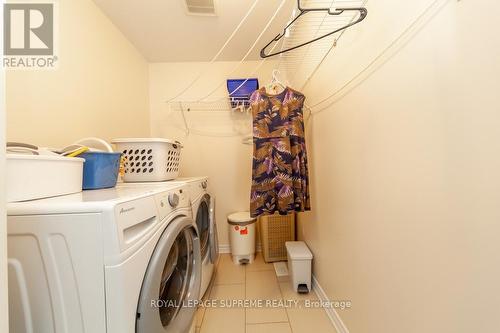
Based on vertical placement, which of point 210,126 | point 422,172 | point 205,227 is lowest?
point 205,227

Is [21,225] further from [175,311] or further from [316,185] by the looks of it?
[316,185]

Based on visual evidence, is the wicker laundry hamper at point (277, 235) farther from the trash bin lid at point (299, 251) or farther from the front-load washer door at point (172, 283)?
the front-load washer door at point (172, 283)

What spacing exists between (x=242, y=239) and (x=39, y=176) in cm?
165

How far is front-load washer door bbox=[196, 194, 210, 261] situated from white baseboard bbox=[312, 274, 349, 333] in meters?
0.85

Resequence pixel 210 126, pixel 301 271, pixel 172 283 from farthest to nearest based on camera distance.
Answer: pixel 210 126 < pixel 301 271 < pixel 172 283

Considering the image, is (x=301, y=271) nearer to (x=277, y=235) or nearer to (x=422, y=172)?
(x=277, y=235)

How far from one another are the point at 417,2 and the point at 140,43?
2.21m

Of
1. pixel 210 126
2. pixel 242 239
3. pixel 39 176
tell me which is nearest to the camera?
pixel 39 176

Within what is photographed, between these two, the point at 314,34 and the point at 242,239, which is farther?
the point at 242,239

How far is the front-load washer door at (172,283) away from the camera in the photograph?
2.14ft

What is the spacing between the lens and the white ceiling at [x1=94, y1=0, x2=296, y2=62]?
1.57 metres

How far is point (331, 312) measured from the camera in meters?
1.31

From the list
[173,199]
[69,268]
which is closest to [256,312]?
[173,199]

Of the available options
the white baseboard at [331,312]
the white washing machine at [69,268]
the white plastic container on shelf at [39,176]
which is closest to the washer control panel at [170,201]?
the white washing machine at [69,268]
